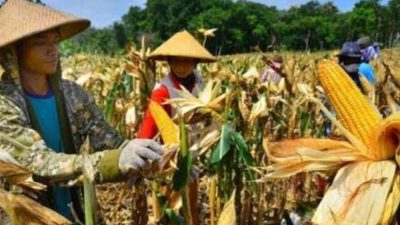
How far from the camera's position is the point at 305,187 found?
517 cm

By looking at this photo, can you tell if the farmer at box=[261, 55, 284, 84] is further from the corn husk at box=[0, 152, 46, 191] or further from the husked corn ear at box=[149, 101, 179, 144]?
the corn husk at box=[0, 152, 46, 191]

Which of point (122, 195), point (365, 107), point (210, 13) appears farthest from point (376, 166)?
point (210, 13)

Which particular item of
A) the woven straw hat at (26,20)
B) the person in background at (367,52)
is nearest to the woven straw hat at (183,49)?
the woven straw hat at (26,20)

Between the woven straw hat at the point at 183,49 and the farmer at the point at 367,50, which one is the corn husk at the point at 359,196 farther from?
the farmer at the point at 367,50

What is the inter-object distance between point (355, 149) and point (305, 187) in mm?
3681

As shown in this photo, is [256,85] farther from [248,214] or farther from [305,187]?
[248,214]

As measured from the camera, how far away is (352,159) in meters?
1.55

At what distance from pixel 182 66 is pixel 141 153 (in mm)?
1996

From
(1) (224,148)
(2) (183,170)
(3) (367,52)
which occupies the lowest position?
(1) (224,148)

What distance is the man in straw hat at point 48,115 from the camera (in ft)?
5.70

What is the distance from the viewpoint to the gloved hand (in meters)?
1.59

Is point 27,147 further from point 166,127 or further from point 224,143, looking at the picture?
point 224,143

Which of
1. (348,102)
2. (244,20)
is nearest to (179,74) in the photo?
(348,102)

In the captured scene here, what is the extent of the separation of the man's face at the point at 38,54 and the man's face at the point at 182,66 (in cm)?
151
